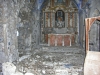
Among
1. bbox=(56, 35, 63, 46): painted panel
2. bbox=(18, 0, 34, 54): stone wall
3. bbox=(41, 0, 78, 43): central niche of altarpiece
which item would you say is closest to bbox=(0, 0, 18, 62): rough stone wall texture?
bbox=(18, 0, 34, 54): stone wall

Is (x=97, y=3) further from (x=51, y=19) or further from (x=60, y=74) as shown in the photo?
(x=51, y=19)

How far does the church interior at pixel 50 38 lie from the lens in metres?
5.82

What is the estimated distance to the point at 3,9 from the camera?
6.75 metres

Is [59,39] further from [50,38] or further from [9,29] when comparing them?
[9,29]

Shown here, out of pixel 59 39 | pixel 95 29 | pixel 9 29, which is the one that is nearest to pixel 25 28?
pixel 9 29

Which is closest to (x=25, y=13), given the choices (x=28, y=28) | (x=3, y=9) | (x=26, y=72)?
(x=28, y=28)

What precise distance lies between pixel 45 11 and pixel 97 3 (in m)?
7.92

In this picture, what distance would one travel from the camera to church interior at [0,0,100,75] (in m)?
5.82

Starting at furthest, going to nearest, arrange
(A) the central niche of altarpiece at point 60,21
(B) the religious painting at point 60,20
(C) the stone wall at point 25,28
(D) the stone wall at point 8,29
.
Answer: (B) the religious painting at point 60,20 → (A) the central niche of altarpiece at point 60,21 → (C) the stone wall at point 25,28 → (D) the stone wall at point 8,29

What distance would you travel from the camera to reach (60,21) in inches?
634

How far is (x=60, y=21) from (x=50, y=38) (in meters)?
3.34

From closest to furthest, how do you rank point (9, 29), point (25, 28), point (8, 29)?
point (8, 29) → point (9, 29) → point (25, 28)

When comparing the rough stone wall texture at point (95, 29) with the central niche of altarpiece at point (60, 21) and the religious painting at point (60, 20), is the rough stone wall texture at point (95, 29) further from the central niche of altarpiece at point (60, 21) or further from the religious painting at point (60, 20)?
the religious painting at point (60, 20)

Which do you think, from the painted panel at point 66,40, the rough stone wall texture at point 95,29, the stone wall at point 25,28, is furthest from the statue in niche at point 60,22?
the rough stone wall texture at point 95,29
